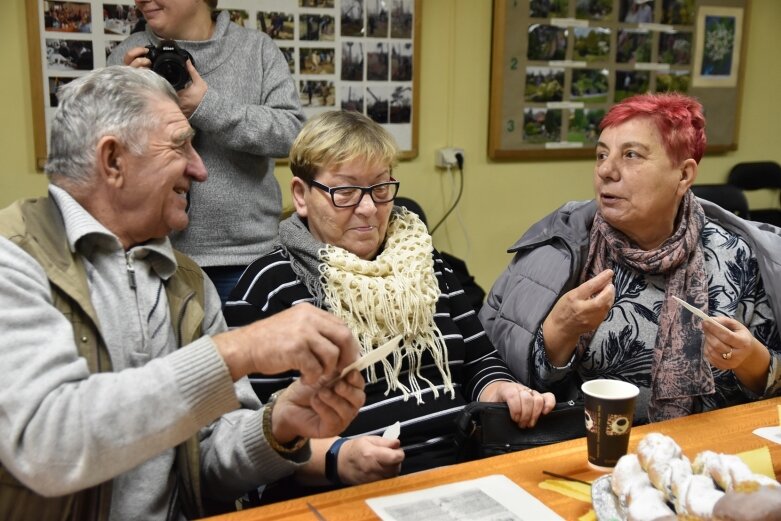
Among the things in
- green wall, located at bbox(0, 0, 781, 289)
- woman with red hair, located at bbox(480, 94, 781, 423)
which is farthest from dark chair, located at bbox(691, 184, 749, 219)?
woman with red hair, located at bbox(480, 94, 781, 423)

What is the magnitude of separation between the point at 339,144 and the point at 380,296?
347mm

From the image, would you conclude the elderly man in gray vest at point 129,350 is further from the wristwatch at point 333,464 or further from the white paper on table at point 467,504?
the white paper on table at point 467,504

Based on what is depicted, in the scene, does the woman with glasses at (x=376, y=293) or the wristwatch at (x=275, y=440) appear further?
the woman with glasses at (x=376, y=293)

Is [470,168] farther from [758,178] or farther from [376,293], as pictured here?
[376,293]

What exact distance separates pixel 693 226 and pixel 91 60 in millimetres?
2221

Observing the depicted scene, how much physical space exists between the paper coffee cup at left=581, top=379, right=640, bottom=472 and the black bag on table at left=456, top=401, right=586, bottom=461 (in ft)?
0.82

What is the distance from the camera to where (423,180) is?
3.64 m

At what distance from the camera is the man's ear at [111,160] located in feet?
4.17

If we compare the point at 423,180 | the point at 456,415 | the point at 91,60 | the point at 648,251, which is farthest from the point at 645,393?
the point at 91,60

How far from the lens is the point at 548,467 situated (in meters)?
1.32

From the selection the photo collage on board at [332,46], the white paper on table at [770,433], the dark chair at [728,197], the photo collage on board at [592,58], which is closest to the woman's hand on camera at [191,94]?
the photo collage on board at [332,46]

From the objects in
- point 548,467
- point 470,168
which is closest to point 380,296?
point 548,467

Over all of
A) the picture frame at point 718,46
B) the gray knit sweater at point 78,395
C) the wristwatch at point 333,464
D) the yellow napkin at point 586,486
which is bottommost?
the wristwatch at point 333,464

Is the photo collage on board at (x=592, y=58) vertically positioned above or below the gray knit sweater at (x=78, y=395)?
above
